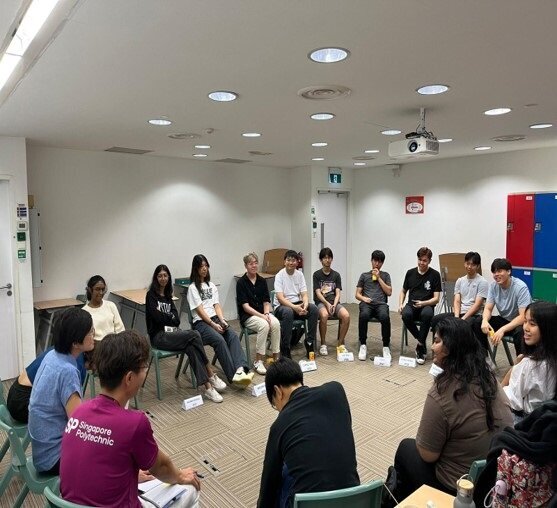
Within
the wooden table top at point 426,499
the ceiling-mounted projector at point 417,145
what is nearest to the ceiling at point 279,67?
the ceiling-mounted projector at point 417,145

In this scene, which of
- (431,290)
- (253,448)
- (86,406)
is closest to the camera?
(86,406)

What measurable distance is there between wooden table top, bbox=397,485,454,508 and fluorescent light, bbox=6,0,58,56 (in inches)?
90.0

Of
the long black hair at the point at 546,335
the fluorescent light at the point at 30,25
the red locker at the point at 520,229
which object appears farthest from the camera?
the red locker at the point at 520,229

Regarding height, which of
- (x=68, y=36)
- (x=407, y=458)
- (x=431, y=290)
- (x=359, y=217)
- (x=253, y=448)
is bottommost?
(x=253, y=448)

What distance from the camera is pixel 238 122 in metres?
3.73

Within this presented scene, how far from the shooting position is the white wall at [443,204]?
5770 mm

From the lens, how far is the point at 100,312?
3.73 metres

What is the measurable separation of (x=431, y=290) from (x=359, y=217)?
3.07m

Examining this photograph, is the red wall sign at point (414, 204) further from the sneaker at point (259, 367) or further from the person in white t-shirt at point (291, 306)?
the sneaker at point (259, 367)

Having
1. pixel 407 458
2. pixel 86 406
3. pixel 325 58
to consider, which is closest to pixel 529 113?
pixel 325 58

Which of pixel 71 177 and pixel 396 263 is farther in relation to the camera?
pixel 396 263

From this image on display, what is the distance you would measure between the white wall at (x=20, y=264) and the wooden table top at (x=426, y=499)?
4194 mm

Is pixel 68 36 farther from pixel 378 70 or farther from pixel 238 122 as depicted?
pixel 238 122

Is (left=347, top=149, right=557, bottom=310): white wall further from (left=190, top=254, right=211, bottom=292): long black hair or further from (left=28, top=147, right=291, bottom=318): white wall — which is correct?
(left=190, top=254, right=211, bottom=292): long black hair
